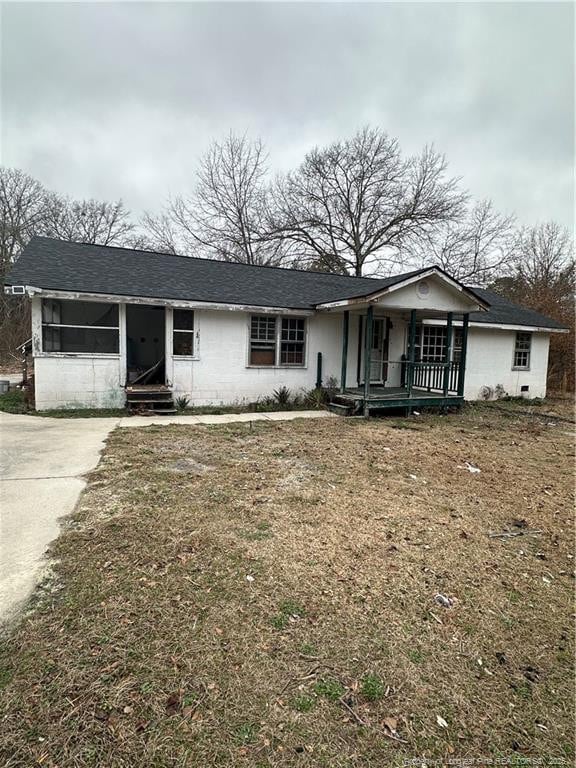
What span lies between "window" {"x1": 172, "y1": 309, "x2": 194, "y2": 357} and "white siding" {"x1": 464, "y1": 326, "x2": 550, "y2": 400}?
29.7 feet

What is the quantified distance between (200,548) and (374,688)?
1.69 meters

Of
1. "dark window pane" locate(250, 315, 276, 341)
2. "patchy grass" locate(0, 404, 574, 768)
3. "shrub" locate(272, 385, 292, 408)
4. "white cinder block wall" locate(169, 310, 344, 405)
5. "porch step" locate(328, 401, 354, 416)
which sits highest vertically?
"dark window pane" locate(250, 315, 276, 341)

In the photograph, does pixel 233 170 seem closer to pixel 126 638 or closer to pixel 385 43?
pixel 385 43

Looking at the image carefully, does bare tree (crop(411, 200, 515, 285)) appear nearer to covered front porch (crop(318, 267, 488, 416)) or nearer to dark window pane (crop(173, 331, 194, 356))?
covered front porch (crop(318, 267, 488, 416))

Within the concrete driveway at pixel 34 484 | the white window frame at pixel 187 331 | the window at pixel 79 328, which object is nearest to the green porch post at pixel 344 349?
the white window frame at pixel 187 331

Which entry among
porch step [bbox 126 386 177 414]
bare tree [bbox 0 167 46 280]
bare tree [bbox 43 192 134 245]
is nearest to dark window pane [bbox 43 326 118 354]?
porch step [bbox 126 386 177 414]

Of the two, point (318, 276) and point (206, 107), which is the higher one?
point (206, 107)

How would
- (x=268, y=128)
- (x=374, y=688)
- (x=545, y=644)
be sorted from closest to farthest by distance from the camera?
(x=374, y=688) → (x=545, y=644) → (x=268, y=128)

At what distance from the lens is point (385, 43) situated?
34.1 ft

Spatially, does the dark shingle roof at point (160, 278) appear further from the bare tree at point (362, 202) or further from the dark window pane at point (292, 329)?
the bare tree at point (362, 202)

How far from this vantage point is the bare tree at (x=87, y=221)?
79.0ft

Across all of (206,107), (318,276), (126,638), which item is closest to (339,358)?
(318,276)

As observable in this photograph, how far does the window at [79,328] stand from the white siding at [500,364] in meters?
11.0

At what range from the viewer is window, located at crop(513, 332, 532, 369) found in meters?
14.8
